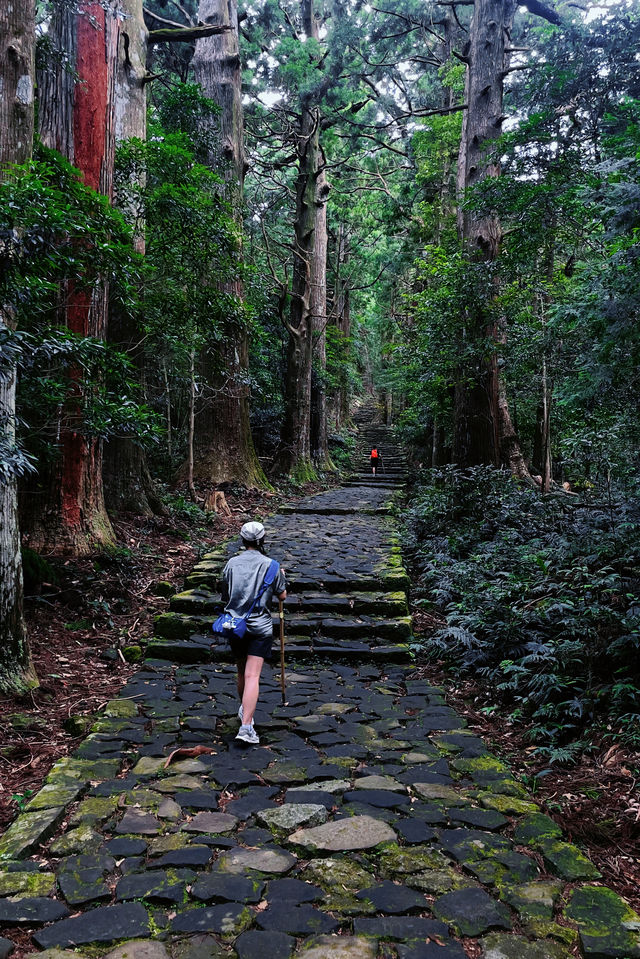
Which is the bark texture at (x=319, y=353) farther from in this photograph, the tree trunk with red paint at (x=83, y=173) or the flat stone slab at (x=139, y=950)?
the flat stone slab at (x=139, y=950)

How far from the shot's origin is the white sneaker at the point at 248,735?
13.5ft

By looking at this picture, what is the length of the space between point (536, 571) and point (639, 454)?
2.31 metres

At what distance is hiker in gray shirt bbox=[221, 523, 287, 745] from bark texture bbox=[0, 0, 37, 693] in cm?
155

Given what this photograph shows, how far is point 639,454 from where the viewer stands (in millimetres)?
7730

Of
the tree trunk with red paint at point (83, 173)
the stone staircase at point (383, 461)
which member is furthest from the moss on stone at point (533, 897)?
the stone staircase at point (383, 461)

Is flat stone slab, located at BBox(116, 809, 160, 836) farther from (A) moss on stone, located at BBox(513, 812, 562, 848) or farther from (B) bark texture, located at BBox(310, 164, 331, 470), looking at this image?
(B) bark texture, located at BBox(310, 164, 331, 470)

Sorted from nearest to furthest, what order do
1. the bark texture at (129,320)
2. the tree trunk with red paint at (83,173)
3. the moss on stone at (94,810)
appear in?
the moss on stone at (94,810), the tree trunk with red paint at (83,173), the bark texture at (129,320)

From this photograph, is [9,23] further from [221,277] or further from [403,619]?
[403,619]

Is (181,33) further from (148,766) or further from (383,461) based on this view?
(383,461)

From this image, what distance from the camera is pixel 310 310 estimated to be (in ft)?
55.4

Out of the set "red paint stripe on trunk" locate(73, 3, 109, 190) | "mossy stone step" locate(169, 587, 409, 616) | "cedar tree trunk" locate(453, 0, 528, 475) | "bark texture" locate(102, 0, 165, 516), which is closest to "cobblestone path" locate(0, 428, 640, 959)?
"mossy stone step" locate(169, 587, 409, 616)

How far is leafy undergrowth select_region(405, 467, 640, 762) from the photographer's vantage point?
441 cm

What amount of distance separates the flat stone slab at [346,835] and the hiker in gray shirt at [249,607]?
3.82 feet

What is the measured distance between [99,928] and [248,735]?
70.5 inches
